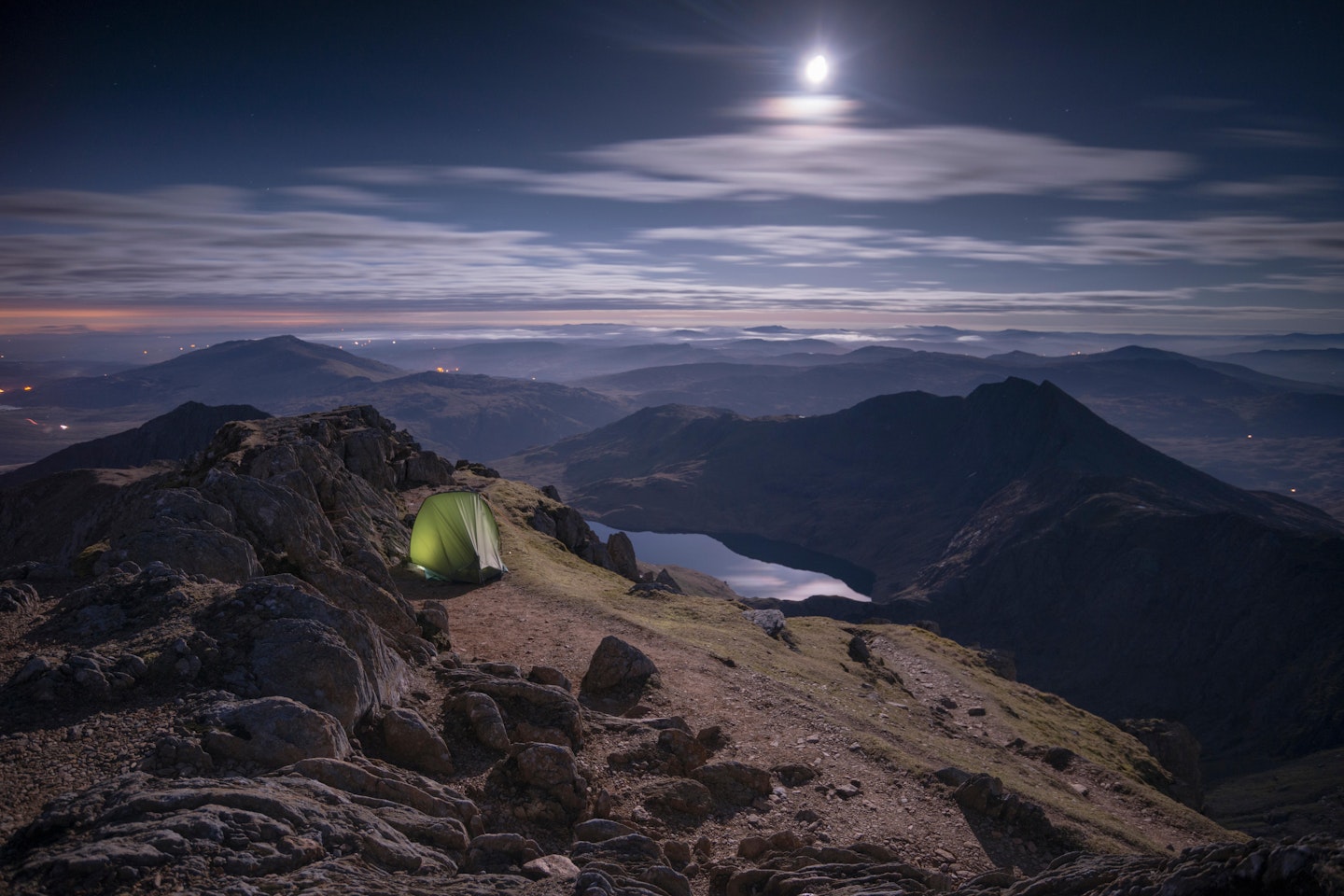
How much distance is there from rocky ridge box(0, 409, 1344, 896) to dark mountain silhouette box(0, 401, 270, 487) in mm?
175709

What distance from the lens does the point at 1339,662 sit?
458ft

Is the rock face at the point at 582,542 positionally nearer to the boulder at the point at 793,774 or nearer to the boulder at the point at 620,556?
the boulder at the point at 620,556

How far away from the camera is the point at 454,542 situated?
36.9 m

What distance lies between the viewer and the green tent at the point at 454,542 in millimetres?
36281

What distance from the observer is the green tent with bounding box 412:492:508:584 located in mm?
36281

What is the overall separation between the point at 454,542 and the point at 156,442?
190114 mm

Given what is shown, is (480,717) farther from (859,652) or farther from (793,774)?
(859,652)

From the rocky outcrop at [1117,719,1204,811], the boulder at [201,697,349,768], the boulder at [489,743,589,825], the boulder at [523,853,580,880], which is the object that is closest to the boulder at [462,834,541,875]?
the boulder at [523,853,580,880]

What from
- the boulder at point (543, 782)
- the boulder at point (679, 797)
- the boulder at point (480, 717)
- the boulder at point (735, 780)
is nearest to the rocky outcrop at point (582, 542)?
the boulder at point (735, 780)

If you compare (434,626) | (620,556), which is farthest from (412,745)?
(620,556)

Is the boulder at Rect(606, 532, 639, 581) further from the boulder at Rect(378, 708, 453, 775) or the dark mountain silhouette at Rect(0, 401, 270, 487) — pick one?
the dark mountain silhouette at Rect(0, 401, 270, 487)

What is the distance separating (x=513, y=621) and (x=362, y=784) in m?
19.1

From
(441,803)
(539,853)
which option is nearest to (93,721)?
(441,803)

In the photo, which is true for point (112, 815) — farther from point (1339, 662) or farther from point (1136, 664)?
point (1136, 664)
